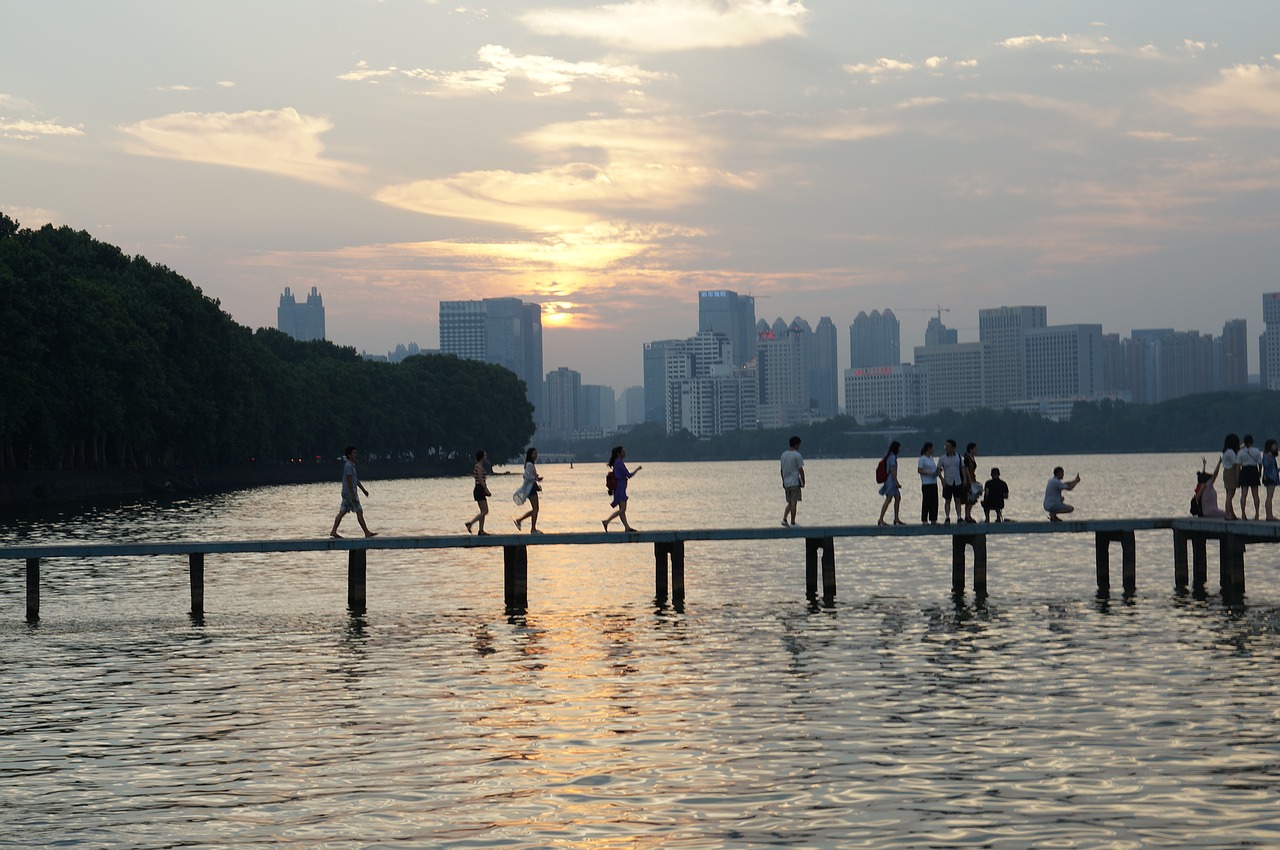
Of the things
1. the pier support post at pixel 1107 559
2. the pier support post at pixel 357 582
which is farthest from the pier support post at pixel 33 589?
the pier support post at pixel 1107 559

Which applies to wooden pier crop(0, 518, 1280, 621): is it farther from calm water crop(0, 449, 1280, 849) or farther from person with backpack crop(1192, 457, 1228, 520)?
calm water crop(0, 449, 1280, 849)

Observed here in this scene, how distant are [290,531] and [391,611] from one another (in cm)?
3722

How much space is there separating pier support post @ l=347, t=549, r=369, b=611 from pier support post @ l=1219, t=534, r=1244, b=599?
20968 millimetres

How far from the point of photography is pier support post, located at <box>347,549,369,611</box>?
37781 millimetres

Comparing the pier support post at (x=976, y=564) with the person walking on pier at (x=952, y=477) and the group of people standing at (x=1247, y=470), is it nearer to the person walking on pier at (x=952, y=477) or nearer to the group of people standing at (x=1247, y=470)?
the person walking on pier at (x=952, y=477)

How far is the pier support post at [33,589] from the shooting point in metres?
36.5

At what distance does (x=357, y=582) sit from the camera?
38.0 meters

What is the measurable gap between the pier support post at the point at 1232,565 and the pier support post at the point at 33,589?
28368 mm

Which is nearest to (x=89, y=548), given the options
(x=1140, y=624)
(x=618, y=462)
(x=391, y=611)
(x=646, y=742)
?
(x=391, y=611)

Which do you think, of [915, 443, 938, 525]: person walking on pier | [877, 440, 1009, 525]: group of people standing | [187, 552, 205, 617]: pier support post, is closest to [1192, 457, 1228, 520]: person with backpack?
[877, 440, 1009, 525]: group of people standing

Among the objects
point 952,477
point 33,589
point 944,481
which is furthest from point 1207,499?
point 33,589

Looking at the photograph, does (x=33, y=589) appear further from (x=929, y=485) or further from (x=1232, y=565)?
(x=1232, y=565)

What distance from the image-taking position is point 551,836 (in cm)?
1511

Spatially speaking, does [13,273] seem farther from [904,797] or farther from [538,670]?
[904,797]
